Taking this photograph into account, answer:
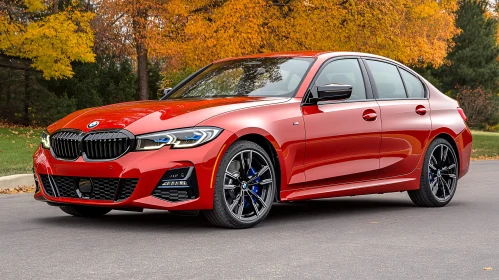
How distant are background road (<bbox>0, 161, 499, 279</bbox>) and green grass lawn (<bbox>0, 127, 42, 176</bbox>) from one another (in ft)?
18.2

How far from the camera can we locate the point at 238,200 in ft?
24.6

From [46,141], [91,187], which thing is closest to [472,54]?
[46,141]

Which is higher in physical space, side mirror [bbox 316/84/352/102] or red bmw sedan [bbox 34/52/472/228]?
side mirror [bbox 316/84/352/102]

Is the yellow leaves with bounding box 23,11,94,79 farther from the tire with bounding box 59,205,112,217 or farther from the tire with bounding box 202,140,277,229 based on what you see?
the tire with bounding box 202,140,277,229

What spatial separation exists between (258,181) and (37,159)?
80.5 inches

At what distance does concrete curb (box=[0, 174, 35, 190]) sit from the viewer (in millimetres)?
12469

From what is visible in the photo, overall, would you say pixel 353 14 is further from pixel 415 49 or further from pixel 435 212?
pixel 435 212

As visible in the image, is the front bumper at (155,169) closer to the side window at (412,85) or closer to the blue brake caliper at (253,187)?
the blue brake caliper at (253,187)

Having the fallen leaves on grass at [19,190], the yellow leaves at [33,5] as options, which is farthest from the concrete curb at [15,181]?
the yellow leaves at [33,5]

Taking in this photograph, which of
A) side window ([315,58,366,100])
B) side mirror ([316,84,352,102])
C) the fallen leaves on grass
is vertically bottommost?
the fallen leaves on grass

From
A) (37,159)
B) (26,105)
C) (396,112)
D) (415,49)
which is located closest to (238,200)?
(37,159)

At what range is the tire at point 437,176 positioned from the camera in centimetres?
966

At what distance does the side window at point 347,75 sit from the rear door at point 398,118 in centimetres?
20

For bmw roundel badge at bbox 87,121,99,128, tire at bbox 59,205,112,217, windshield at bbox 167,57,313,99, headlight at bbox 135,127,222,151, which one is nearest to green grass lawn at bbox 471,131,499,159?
windshield at bbox 167,57,313,99
